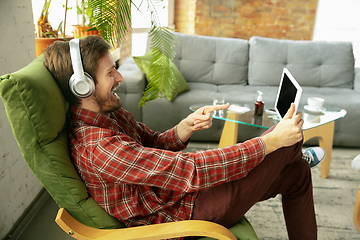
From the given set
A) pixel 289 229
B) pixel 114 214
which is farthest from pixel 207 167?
pixel 289 229

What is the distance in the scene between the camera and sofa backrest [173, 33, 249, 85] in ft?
10.1

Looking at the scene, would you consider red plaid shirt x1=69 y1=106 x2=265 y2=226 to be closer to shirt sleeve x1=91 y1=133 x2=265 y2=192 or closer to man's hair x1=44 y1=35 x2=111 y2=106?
shirt sleeve x1=91 y1=133 x2=265 y2=192

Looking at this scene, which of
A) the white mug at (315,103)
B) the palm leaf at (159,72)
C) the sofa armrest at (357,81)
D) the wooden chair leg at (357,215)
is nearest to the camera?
the palm leaf at (159,72)

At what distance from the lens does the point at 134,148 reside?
98cm

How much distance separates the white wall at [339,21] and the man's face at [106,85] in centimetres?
444

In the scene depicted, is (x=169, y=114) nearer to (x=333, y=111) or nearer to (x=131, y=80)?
(x=131, y=80)

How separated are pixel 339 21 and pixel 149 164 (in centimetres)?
481

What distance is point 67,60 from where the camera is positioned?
3.27 ft

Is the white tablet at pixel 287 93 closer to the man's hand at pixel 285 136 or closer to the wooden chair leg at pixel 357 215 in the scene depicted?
the man's hand at pixel 285 136

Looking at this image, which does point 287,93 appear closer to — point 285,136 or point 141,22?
point 285,136

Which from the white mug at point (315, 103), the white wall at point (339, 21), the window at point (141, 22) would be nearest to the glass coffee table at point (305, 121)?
the white mug at point (315, 103)

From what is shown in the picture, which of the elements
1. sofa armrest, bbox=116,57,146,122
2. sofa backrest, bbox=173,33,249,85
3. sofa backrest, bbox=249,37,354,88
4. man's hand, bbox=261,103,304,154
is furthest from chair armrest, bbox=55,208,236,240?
sofa backrest, bbox=249,37,354,88

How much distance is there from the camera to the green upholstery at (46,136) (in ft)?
2.80

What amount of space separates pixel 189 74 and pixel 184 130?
1.78m
